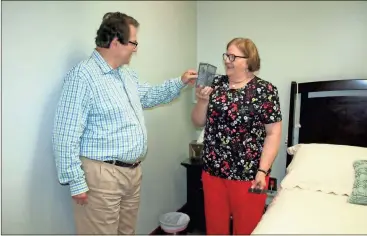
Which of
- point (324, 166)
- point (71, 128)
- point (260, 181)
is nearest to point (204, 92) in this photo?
point (260, 181)

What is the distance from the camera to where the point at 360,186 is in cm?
170

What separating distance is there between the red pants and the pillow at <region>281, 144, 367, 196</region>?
0.79 ft

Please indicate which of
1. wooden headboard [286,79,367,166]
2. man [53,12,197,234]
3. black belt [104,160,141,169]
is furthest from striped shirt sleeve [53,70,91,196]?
wooden headboard [286,79,367,166]

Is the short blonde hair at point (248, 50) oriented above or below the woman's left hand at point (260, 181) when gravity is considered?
above

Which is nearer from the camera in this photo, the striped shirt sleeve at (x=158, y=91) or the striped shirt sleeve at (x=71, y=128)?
the striped shirt sleeve at (x=71, y=128)

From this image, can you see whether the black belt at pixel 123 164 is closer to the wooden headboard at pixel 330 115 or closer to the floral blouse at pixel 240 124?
the floral blouse at pixel 240 124

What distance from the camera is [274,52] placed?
266 cm

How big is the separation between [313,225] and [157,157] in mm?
1294

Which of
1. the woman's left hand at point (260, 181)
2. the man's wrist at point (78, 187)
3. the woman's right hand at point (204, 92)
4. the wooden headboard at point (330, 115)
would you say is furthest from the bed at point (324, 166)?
the man's wrist at point (78, 187)

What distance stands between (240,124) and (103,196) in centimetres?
77

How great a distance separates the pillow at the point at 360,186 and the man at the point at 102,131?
1088 millimetres

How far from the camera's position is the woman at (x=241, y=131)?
68.9 inches

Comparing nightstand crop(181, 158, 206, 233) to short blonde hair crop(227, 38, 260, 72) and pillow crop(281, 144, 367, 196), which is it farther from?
short blonde hair crop(227, 38, 260, 72)

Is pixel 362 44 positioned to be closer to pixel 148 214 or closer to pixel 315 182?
pixel 315 182
